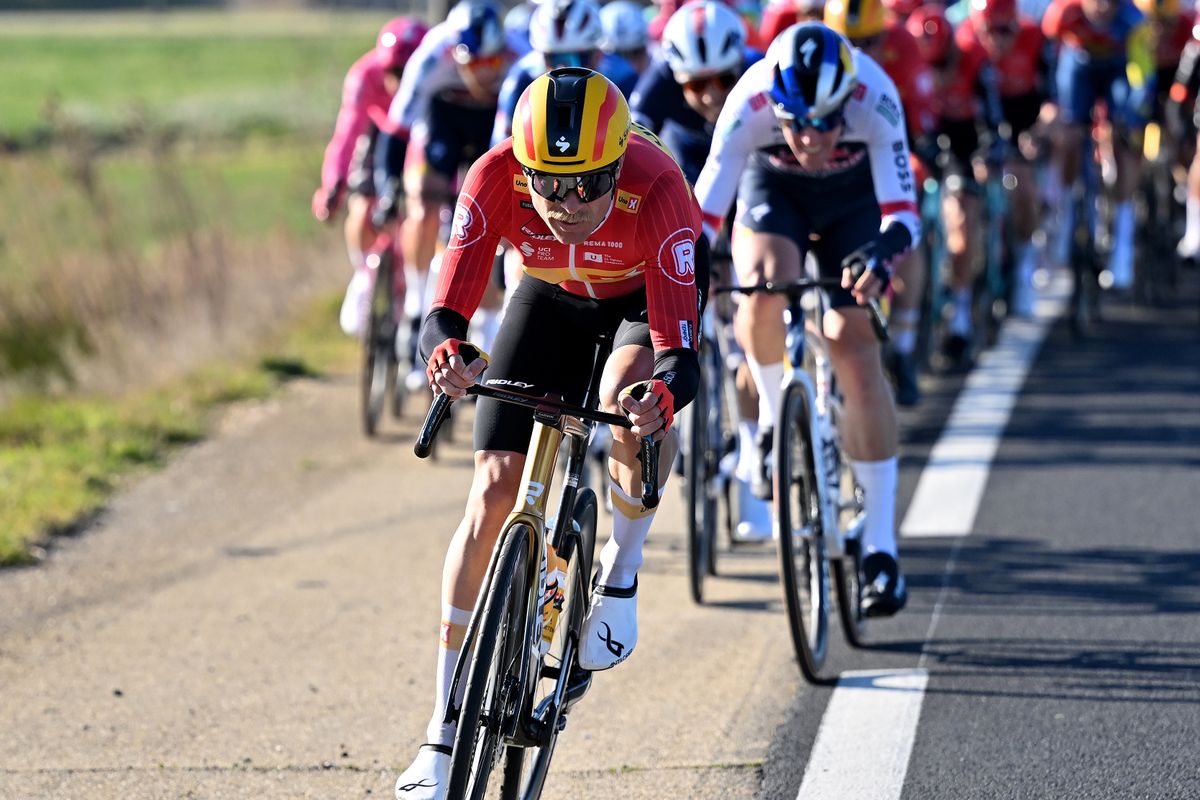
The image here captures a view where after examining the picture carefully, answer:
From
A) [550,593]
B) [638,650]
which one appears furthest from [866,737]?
[550,593]

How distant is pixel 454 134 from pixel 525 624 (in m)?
5.91

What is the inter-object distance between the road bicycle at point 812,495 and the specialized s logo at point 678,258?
1.04 m

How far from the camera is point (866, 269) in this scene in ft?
18.0

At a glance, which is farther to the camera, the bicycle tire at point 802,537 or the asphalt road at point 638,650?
the bicycle tire at point 802,537

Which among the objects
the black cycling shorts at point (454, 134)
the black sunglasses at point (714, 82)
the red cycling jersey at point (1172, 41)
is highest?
the black sunglasses at point (714, 82)

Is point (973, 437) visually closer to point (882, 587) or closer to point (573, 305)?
point (882, 587)

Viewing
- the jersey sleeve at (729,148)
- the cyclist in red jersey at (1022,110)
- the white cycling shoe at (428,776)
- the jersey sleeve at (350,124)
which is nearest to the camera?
the white cycling shoe at (428,776)

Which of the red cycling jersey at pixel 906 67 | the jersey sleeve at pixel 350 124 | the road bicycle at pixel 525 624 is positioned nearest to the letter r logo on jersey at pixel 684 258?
the road bicycle at pixel 525 624

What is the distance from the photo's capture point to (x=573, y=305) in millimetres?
4770

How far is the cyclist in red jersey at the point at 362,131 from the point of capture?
1035 cm

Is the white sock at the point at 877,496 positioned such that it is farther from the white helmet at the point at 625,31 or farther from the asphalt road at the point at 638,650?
the white helmet at the point at 625,31

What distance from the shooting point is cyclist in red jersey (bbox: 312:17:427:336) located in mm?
10352

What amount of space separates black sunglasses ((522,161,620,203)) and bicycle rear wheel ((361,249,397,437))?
5217 mm

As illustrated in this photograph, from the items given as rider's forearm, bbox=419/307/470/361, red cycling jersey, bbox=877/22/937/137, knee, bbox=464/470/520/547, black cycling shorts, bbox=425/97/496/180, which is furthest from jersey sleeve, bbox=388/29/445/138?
knee, bbox=464/470/520/547
